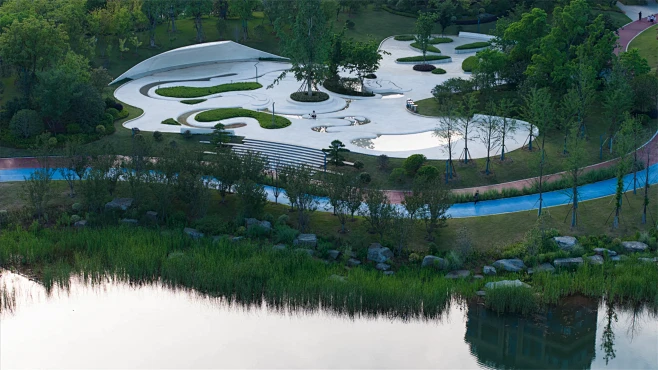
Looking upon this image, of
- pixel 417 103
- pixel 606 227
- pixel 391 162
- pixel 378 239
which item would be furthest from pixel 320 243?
pixel 417 103

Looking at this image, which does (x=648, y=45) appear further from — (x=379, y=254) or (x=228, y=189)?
(x=379, y=254)

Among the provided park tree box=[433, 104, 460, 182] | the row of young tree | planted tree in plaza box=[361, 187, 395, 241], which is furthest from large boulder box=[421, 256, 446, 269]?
park tree box=[433, 104, 460, 182]

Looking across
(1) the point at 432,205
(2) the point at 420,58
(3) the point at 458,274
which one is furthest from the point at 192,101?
(3) the point at 458,274

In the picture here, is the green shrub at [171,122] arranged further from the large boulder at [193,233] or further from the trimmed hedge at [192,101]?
the large boulder at [193,233]

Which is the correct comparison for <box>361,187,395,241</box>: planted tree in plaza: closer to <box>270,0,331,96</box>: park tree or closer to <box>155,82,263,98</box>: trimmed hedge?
<box>270,0,331,96</box>: park tree

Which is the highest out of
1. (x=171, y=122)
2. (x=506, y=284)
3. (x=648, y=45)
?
(x=648, y=45)

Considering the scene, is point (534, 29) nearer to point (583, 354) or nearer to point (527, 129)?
point (527, 129)

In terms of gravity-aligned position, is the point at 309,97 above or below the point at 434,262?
above
